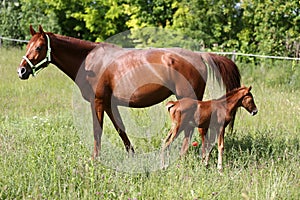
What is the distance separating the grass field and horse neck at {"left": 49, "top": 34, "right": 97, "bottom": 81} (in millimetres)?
956

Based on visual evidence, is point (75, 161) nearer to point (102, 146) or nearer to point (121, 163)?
point (121, 163)

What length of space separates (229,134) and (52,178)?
9.47 feet

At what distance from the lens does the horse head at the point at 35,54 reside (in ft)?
15.0

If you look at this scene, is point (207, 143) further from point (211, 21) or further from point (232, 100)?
point (211, 21)

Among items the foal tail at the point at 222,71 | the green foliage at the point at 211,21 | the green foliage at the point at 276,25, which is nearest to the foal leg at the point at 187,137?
the foal tail at the point at 222,71

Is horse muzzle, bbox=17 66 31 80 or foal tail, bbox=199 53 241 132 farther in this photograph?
foal tail, bbox=199 53 241 132

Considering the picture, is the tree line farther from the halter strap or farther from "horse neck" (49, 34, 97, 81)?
the halter strap

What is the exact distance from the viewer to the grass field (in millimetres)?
3688

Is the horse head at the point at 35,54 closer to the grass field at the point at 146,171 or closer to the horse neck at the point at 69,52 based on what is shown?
the horse neck at the point at 69,52

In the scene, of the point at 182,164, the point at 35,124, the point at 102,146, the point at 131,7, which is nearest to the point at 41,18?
the point at 131,7

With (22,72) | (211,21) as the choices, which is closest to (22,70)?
(22,72)

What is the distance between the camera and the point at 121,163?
4.52 metres

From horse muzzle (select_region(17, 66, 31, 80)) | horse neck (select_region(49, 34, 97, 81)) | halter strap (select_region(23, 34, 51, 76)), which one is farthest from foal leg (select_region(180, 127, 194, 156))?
horse muzzle (select_region(17, 66, 31, 80))

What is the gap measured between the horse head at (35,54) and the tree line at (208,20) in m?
9.07
